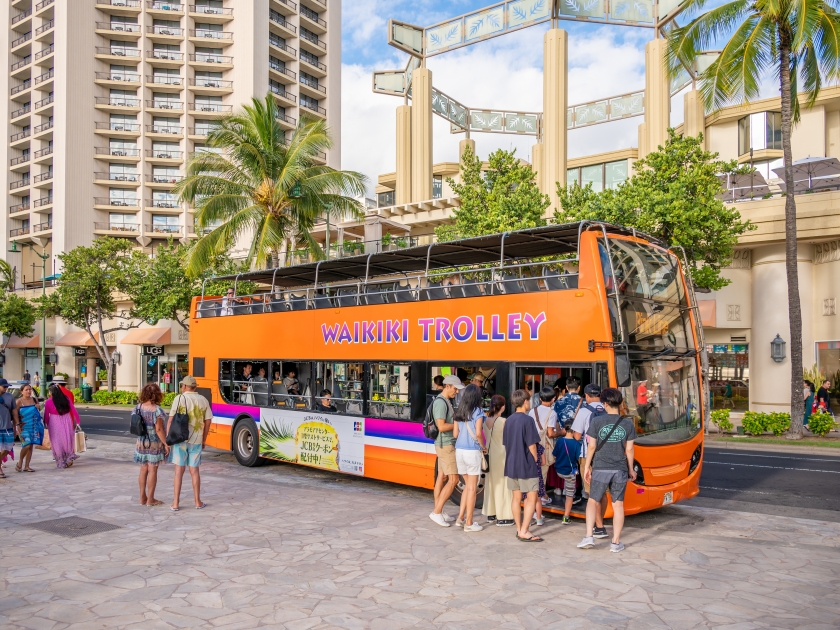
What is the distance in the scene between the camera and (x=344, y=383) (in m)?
12.3

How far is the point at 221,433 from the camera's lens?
49.5ft

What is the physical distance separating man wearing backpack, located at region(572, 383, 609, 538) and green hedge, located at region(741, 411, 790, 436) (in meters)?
14.8

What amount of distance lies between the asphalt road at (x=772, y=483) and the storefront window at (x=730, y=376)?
30.1ft

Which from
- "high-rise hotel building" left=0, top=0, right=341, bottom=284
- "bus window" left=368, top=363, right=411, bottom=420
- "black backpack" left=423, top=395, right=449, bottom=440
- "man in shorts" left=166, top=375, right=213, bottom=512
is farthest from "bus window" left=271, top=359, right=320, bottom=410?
"high-rise hotel building" left=0, top=0, right=341, bottom=284

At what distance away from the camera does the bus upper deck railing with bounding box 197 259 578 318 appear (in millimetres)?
9695

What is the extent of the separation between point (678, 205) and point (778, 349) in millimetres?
8678

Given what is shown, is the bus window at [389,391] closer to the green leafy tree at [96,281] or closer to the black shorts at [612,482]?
the black shorts at [612,482]

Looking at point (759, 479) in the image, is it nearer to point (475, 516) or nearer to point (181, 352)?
point (475, 516)

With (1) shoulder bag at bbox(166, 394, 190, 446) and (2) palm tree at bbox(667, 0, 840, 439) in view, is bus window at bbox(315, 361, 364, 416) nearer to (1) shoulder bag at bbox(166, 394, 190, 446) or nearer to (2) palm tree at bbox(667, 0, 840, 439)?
(1) shoulder bag at bbox(166, 394, 190, 446)

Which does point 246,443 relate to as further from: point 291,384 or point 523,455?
point 523,455

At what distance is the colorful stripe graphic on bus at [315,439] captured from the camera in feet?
39.2

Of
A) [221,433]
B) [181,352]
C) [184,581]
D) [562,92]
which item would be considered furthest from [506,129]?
[184,581]

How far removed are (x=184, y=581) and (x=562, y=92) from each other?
30.7 m

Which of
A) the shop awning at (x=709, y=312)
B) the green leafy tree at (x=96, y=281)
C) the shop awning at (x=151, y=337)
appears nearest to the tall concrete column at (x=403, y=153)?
the green leafy tree at (x=96, y=281)
